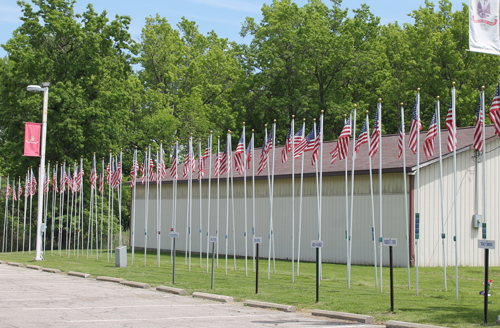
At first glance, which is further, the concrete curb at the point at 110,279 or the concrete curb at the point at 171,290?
the concrete curb at the point at 110,279

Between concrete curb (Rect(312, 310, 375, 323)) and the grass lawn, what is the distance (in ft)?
0.84

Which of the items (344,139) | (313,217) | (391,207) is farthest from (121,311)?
(313,217)

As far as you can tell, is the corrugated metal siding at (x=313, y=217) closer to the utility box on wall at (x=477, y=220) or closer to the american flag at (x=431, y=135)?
the utility box on wall at (x=477, y=220)

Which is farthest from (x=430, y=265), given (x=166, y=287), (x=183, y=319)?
(x=183, y=319)

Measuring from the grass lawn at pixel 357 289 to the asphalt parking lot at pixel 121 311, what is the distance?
1229 millimetres

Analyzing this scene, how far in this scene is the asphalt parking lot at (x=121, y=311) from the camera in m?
11.8

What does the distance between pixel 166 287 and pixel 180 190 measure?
816 inches

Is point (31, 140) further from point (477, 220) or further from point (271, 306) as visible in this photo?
point (477, 220)

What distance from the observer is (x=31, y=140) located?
102ft

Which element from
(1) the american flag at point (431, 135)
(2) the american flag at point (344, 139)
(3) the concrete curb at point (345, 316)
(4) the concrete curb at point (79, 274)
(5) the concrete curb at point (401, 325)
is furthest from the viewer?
(4) the concrete curb at point (79, 274)

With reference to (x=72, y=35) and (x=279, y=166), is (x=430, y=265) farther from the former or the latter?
(x=72, y=35)

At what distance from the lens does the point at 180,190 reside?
38.4 meters

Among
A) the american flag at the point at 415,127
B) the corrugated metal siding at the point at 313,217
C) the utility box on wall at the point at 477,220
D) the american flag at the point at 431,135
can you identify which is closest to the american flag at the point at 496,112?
the american flag at the point at 431,135

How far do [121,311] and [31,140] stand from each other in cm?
2016
